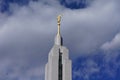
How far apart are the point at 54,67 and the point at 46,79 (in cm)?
386

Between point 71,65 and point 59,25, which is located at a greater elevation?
point 59,25

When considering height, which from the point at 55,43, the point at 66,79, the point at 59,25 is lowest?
the point at 66,79

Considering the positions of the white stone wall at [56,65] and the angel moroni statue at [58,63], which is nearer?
the white stone wall at [56,65]

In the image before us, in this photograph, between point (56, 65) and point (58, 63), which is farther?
point (58, 63)

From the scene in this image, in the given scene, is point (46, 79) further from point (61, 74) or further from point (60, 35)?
point (60, 35)

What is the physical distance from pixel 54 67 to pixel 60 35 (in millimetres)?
9205

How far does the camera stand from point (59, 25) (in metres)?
84.4

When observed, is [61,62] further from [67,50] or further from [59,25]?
[59,25]

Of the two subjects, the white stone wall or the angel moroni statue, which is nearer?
the white stone wall

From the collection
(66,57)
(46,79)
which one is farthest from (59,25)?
(46,79)

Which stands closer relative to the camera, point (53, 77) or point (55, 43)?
point (53, 77)

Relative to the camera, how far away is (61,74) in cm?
7838

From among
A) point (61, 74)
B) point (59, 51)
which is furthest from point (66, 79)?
point (59, 51)

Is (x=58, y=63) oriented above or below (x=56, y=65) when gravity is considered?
above
